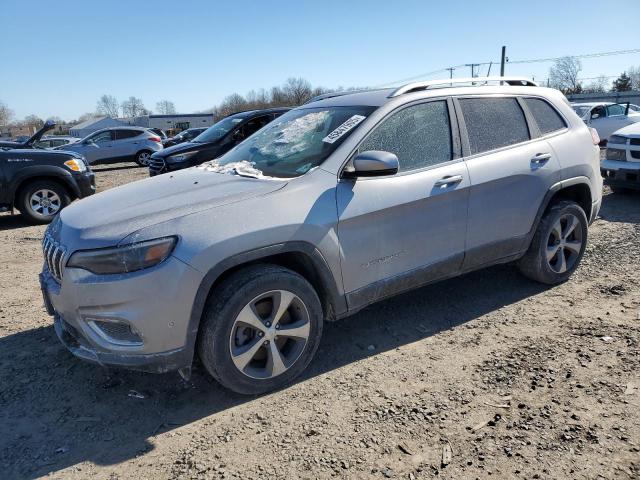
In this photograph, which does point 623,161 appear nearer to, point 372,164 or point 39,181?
point 372,164

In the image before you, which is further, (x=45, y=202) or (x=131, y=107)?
(x=131, y=107)

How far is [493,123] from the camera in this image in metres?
3.97

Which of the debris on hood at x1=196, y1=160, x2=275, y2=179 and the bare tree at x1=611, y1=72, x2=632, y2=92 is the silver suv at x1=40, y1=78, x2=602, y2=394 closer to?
the debris on hood at x1=196, y1=160, x2=275, y2=179

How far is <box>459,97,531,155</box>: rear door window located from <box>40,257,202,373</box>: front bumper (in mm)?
2452

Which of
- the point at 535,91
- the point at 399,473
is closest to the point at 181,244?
the point at 399,473

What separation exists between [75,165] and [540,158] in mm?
7390

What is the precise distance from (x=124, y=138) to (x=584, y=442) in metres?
18.8

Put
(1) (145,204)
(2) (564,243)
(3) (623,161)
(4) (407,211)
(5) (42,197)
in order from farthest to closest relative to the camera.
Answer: (5) (42,197) → (3) (623,161) → (2) (564,243) → (4) (407,211) → (1) (145,204)

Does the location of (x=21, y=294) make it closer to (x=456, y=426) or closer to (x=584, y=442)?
(x=456, y=426)

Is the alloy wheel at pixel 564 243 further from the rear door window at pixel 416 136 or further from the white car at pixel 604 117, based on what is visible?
the white car at pixel 604 117

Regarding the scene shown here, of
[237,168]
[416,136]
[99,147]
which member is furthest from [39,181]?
[99,147]

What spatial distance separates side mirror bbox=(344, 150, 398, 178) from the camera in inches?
120

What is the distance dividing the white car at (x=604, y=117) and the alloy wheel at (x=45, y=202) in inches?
571

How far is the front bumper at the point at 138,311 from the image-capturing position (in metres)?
2.58
